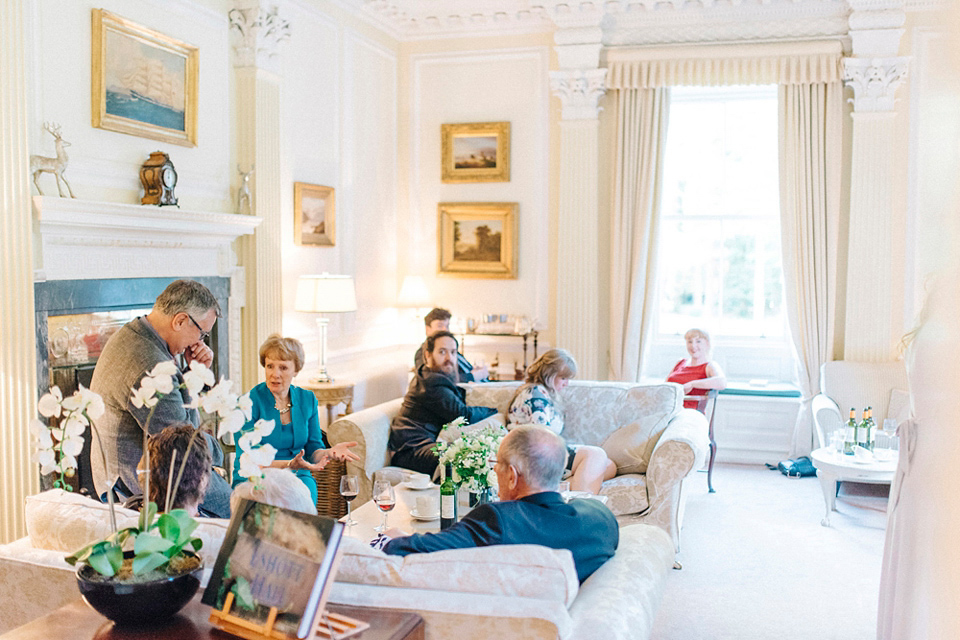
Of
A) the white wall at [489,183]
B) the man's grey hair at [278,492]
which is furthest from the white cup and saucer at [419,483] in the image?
the white wall at [489,183]

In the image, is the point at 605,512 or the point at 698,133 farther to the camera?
the point at 698,133

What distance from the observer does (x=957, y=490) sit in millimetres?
1949

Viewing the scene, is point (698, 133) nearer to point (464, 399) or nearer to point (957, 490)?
point (464, 399)

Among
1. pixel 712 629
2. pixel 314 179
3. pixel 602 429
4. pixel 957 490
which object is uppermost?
pixel 314 179

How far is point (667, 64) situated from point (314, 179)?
3.16 m

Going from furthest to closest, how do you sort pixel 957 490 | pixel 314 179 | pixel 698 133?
pixel 698 133 → pixel 314 179 → pixel 957 490

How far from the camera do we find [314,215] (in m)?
6.78

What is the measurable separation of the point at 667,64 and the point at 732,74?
1.80 ft

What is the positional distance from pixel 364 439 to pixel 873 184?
480cm

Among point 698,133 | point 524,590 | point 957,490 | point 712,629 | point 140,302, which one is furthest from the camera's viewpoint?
point 698,133

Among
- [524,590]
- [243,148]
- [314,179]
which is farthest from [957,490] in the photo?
[314,179]

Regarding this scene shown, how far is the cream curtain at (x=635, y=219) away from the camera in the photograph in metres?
7.61

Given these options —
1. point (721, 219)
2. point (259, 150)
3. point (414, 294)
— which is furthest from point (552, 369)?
point (721, 219)

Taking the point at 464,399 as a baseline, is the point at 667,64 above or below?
above
